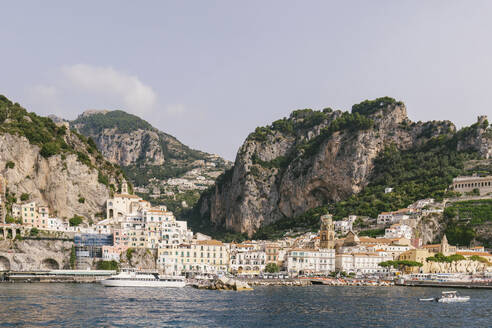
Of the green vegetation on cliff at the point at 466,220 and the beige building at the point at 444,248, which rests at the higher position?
the green vegetation on cliff at the point at 466,220

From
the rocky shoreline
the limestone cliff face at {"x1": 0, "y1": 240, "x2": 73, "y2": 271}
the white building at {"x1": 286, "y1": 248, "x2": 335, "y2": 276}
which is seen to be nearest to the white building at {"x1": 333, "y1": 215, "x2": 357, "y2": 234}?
the white building at {"x1": 286, "y1": 248, "x2": 335, "y2": 276}

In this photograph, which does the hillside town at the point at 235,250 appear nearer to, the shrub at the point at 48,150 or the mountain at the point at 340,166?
the shrub at the point at 48,150

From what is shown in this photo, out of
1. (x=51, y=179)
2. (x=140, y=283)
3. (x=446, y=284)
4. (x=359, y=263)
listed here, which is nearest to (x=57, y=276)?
(x=140, y=283)

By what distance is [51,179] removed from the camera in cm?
11425

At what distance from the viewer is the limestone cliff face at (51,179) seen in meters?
111

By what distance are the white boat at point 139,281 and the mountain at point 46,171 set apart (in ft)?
104

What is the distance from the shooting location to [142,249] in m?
104

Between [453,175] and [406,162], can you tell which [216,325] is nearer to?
[453,175]

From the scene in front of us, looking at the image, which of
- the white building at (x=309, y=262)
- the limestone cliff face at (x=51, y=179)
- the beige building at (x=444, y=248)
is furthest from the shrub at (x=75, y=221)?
the beige building at (x=444, y=248)

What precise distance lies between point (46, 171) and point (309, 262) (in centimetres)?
4962

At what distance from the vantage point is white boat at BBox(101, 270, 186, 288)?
3238 inches

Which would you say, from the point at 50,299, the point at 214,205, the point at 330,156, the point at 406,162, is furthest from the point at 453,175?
the point at 50,299

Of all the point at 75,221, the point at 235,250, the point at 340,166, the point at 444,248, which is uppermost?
the point at 340,166

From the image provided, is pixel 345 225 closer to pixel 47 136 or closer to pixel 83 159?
pixel 83 159
